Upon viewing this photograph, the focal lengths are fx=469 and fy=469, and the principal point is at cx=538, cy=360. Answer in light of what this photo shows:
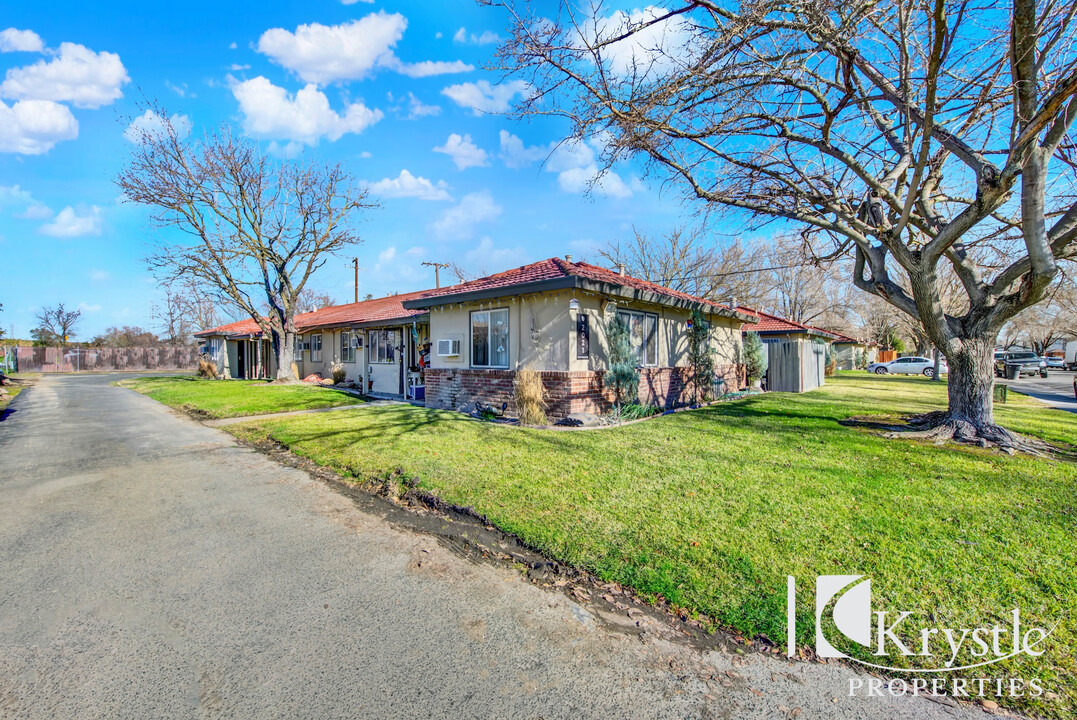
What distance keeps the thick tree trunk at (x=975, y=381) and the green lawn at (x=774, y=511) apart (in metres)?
1.08

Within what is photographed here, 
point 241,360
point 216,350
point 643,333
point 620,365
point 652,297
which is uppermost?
point 652,297

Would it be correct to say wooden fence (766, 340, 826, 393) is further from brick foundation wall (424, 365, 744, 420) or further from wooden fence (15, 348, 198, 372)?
wooden fence (15, 348, 198, 372)

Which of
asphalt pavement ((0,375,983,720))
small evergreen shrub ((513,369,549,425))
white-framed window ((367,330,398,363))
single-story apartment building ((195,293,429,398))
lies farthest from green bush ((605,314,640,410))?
white-framed window ((367,330,398,363))

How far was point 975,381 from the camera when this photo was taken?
770cm

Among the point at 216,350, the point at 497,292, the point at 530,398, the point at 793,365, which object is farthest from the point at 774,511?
the point at 216,350

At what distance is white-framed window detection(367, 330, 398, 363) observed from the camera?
1636 cm

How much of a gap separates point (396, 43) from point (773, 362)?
1522 cm

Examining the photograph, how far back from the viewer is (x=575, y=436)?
8039mm

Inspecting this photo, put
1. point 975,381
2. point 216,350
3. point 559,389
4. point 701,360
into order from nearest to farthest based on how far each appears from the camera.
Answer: point 975,381, point 559,389, point 701,360, point 216,350

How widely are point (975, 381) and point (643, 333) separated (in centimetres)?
627

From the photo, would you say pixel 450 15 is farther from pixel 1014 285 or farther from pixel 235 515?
pixel 1014 285

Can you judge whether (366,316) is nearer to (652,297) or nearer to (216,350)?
(652,297)

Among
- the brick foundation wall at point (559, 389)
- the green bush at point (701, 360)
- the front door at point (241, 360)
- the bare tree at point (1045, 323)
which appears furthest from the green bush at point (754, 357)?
the bare tree at point (1045, 323)

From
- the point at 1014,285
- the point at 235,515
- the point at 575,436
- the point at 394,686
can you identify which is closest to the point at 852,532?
the point at 394,686
